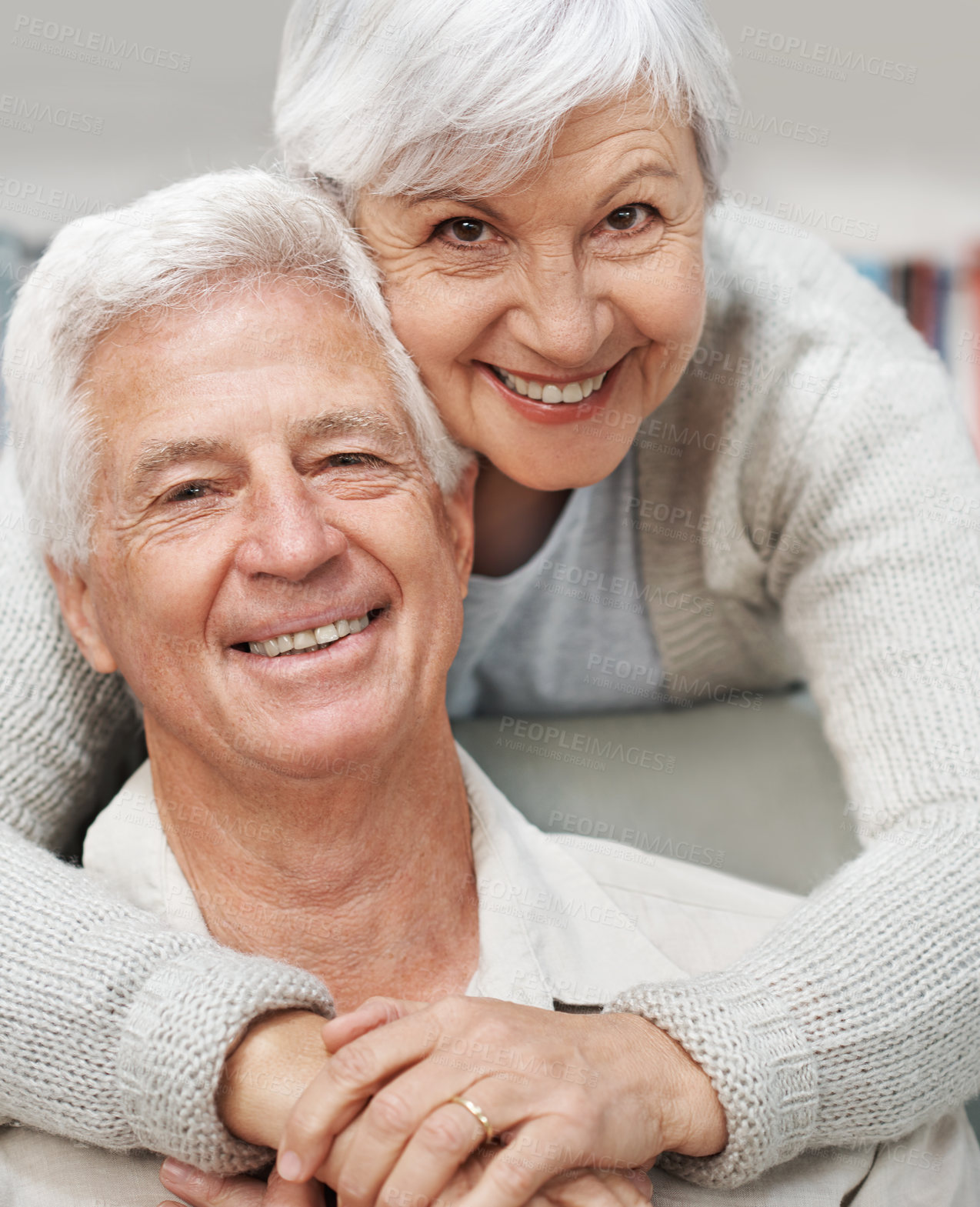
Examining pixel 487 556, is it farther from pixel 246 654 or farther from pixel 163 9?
pixel 163 9

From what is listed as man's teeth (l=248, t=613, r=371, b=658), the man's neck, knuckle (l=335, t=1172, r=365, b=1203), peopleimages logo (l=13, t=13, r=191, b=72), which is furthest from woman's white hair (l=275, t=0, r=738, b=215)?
peopleimages logo (l=13, t=13, r=191, b=72)

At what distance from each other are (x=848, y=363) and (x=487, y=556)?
0.61m

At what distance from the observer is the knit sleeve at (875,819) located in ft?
4.09

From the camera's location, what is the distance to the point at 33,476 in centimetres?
145

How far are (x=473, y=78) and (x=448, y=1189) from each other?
1.10 metres

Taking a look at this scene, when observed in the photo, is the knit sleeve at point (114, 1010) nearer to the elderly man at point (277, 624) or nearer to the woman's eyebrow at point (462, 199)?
the elderly man at point (277, 624)

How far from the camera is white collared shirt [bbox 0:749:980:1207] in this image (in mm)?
1313

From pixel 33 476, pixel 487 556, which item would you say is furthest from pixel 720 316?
pixel 33 476

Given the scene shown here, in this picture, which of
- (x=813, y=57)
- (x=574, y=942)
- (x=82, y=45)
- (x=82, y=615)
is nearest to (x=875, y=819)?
(x=574, y=942)

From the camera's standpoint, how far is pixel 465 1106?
1096mm

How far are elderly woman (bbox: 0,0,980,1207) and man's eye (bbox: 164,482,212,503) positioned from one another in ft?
0.86

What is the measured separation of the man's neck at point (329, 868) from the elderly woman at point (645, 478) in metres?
0.16

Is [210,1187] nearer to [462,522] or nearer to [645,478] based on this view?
[462,522]

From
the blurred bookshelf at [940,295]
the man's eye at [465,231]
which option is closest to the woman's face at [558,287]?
the man's eye at [465,231]
